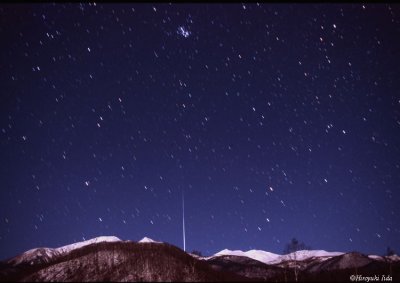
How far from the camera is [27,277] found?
2362 inches

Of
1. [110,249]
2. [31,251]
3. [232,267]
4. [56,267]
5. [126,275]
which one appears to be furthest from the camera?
[31,251]

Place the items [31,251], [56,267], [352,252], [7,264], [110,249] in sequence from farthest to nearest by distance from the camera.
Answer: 1. [31,251]
2. [7,264]
3. [352,252]
4. [110,249]
5. [56,267]

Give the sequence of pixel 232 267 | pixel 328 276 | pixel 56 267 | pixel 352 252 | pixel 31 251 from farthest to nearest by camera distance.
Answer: pixel 31 251 → pixel 352 252 → pixel 232 267 → pixel 328 276 → pixel 56 267

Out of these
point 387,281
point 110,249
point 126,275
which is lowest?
point 387,281

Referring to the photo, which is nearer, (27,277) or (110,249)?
(27,277)

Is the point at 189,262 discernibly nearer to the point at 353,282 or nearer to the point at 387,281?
the point at 353,282

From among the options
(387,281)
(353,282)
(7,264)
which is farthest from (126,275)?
(7,264)

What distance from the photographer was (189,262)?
69375 millimetres

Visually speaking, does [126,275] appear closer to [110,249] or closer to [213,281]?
[110,249]

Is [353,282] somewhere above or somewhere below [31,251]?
below

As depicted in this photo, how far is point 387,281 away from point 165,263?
1748 inches

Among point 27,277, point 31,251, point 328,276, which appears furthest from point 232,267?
point 31,251

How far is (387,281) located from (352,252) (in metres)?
57.2

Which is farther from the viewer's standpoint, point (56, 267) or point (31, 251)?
point (31, 251)
